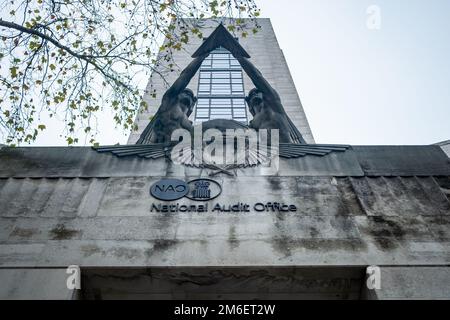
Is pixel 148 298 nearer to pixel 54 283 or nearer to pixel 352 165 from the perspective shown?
pixel 54 283

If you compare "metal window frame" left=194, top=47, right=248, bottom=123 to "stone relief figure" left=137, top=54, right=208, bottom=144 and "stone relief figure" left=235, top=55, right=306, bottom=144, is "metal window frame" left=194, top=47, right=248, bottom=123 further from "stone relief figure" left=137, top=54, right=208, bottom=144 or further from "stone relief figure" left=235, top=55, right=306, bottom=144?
"stone relief figure" left=137, top=54, right=208, bottom=144

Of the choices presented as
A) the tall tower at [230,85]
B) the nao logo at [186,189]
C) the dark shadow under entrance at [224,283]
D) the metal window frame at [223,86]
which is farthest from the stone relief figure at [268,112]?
the metal window frame at [223,86]

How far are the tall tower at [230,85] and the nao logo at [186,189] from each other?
8.06 meters

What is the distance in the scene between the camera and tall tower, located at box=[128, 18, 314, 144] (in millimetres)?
16781

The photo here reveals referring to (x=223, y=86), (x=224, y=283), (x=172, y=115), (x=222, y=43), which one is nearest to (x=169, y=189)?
(x=224, y=283)

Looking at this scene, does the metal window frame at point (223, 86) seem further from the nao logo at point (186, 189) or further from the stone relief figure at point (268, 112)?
the nao logo at point (186, 189)

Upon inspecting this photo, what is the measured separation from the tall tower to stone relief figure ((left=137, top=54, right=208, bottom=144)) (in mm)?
5373

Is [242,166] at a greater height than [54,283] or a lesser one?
greater

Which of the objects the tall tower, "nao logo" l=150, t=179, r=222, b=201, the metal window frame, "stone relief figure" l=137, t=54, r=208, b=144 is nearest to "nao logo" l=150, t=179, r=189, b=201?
"nao logo" l=150, t=179, r=222, b=201
